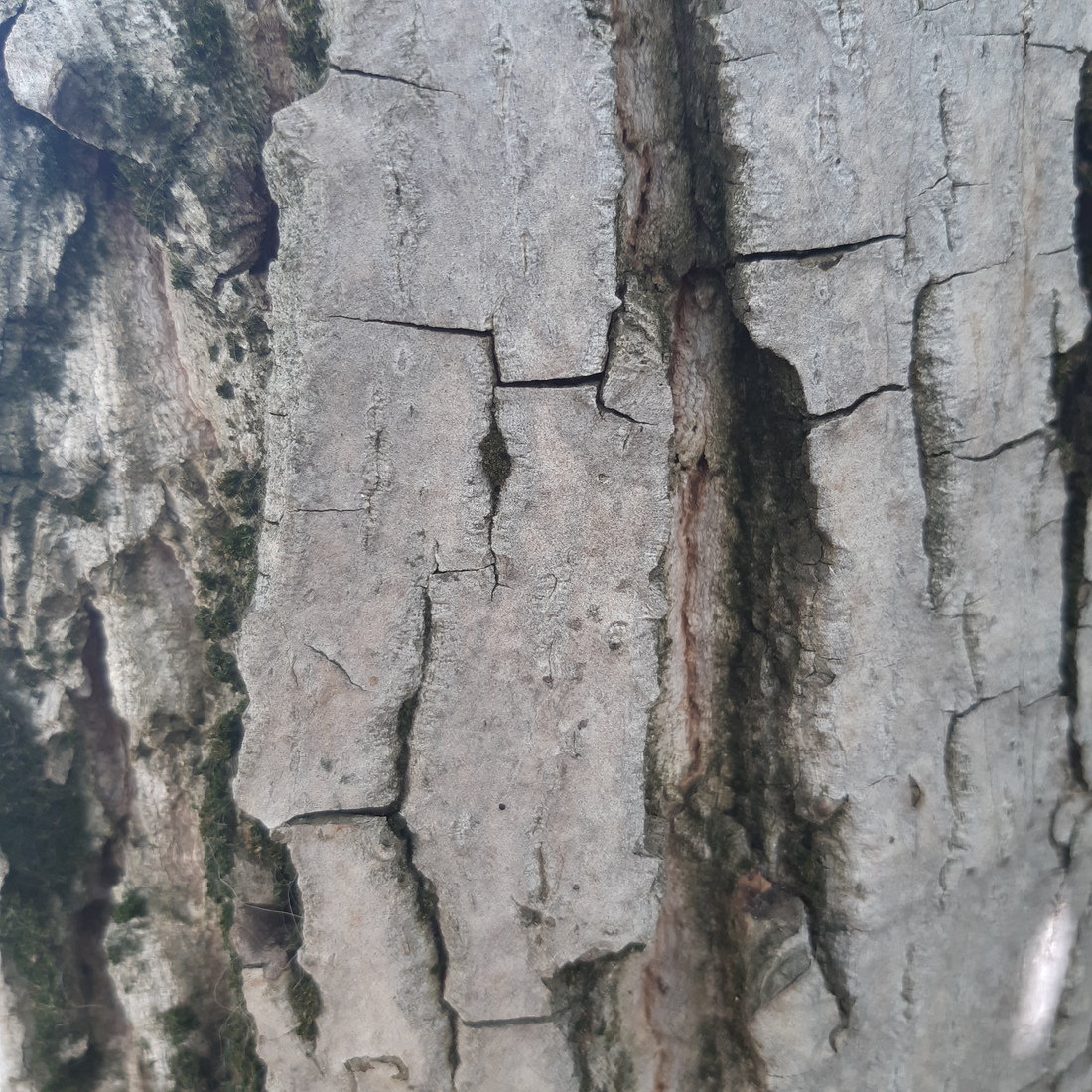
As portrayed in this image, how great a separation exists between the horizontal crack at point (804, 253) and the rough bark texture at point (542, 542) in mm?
16

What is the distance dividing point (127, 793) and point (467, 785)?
0.86 meters

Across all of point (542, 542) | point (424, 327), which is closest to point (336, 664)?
point (542, 542)

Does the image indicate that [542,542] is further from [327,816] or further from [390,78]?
[390,78]

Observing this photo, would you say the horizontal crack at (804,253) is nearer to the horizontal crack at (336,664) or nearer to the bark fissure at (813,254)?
the bark fissure at (813,254)

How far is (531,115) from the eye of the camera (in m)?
1.27

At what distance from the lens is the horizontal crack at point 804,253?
52.4 inches

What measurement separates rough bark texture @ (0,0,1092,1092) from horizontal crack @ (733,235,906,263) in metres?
0.02

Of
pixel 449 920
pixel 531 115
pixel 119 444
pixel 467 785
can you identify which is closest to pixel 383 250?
pixel 531 115

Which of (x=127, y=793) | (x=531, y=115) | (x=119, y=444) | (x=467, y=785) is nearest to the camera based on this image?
(x=531, y=115)

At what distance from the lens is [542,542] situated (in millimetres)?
1366

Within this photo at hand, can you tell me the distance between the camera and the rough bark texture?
1298 mm

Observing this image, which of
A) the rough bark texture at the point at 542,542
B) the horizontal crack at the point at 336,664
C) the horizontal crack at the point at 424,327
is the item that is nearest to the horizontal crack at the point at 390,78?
the rough bark texture at the point at 542,542

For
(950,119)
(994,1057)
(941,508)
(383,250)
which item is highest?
(950,119)

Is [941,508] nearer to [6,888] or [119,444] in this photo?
[119,444]
